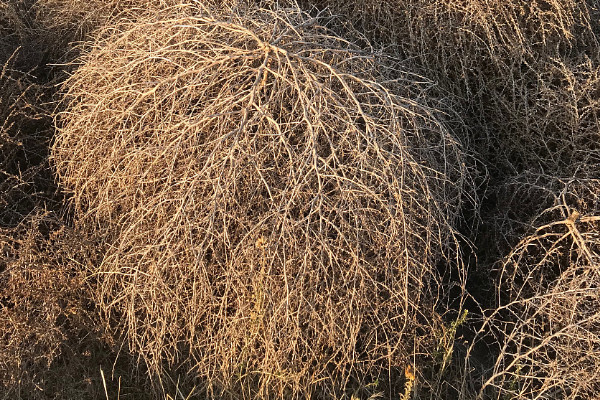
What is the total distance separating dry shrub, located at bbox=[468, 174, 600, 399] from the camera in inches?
95.4

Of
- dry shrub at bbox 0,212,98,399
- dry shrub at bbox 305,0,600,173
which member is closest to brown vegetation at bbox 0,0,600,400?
dry shrub at bbox 0,212,98,399

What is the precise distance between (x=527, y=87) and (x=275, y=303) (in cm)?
193

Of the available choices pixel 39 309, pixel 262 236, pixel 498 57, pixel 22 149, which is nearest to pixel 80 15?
A: pixel 22 149

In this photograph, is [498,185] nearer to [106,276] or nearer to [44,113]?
[106,276]

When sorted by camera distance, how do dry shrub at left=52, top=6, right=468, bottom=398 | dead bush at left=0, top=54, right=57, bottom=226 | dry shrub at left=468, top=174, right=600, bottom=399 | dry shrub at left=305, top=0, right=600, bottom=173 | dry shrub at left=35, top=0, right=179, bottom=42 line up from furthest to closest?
dry shrub at left=35, top=0, right=179, bottom=42
dry shrub at left=305, top=0, right=600, bottom=173
dead bush at left=0, top=54, right=57, bottom=226
dry shrub at left=468, top=174, right=600, bottom=399
dry shrub at left=52, top=6, right=468, bottom=398

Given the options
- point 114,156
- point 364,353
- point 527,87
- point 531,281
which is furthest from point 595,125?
point 114,156

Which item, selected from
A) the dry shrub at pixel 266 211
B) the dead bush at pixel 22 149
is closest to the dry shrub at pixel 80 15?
the dead bush at pixel 22 149

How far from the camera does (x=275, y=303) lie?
2330 mm

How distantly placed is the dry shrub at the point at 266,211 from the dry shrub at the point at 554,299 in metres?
0.38

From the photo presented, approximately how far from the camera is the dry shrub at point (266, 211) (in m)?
2.31

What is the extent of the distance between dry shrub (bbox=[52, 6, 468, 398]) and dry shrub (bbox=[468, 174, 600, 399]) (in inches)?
14.9

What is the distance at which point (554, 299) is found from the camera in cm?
254

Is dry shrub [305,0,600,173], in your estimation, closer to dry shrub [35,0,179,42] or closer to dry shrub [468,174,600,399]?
dry shrub [468,174,600,399]

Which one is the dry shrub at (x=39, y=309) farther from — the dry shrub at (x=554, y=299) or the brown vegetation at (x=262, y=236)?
the dry shrub at (x=554, y=299)
